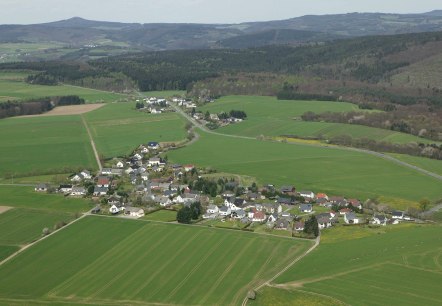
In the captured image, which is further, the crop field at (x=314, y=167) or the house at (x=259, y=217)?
the crop field at (x=314, y=167)

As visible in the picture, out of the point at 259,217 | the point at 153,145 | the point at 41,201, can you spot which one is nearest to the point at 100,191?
the point at 41,201

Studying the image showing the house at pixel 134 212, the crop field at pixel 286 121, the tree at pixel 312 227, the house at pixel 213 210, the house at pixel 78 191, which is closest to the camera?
the tree at pixel 312 227

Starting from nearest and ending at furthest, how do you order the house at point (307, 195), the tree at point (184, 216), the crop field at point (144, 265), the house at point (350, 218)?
1. the crop field at point (144, 265)
2. the tree at point (184, 216)
3. the house at point (350, 218)
4. the house at point (307, 195)

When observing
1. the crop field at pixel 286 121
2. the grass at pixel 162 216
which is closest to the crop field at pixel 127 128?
the crop field at pixel 286 121

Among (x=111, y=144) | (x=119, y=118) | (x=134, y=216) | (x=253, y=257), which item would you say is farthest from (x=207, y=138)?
(x=253, y=257)

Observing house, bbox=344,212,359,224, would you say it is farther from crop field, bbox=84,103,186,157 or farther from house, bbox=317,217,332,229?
crop field, bbox=84,103,186,157

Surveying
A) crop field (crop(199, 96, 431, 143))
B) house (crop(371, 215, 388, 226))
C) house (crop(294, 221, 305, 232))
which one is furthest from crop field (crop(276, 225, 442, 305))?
crop field (crop(199, 96, 431, 143))

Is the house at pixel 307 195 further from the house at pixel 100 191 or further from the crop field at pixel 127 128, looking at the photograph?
the crop field at pixel 127 128
